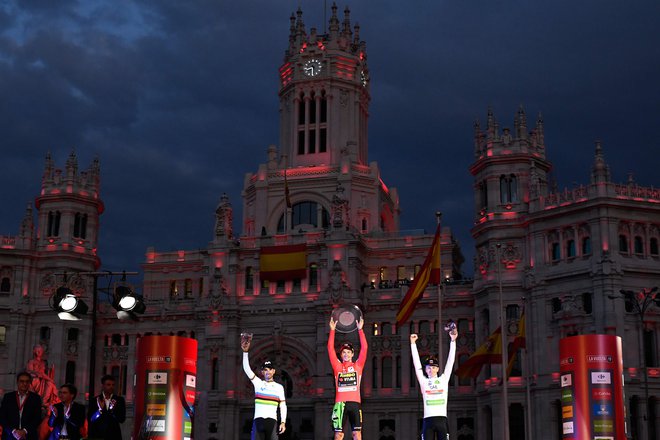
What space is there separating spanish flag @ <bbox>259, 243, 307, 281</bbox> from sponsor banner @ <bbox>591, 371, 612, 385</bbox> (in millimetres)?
56643

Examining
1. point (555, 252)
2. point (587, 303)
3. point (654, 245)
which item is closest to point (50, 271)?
point (555, 252)

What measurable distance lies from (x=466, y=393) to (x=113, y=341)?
1394 inches

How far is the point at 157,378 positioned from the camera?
119ft

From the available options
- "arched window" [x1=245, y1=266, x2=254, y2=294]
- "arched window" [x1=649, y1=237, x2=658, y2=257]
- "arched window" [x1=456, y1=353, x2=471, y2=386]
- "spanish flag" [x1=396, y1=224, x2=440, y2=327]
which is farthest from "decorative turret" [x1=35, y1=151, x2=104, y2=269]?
"arched window" [x1=649, y1=237, x2=658, y2=257]

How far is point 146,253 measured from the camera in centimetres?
10131

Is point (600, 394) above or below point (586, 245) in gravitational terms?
below

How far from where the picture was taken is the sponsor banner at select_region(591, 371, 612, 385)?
114ft

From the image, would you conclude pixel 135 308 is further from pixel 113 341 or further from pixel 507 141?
pixel 113 341

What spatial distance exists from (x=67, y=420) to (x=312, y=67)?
270 ft

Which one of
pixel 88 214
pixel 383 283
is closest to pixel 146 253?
pixel 88 214

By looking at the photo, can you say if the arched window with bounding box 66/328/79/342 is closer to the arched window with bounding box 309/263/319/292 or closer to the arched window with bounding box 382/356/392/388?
the arched window with bounding box 309/263/319/292

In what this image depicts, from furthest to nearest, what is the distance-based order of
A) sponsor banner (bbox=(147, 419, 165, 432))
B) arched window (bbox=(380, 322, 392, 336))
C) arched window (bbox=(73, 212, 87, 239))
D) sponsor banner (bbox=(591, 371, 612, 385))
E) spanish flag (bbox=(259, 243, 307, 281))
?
1. arched window (bbox=(73, 212, 87, 239))
2. spanish flag (bbox=(259, 243, 307, 281))
3. arched window (bbox=(380, 322, 392, 336))
4. sponsor banner (bbox=(147, 419, 165, 432))
5. sponsor banner (bbox=(591, 371, 612, 385))

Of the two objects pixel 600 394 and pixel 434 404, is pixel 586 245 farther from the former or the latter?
pixel 434 404

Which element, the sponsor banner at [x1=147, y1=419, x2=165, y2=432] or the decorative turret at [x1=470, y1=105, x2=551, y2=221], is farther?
the decorative turret at [x1=470, y1=105, x2=551, y2=221]
